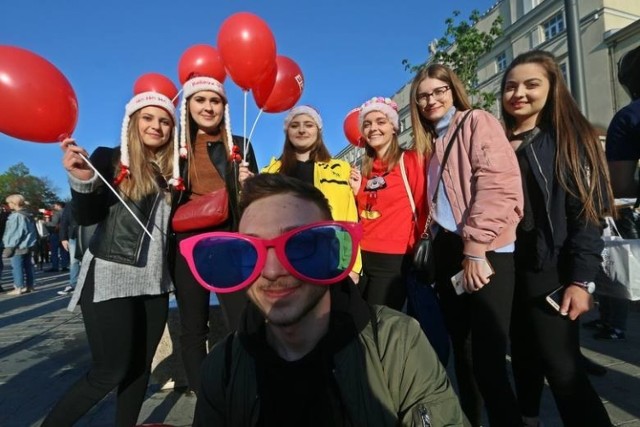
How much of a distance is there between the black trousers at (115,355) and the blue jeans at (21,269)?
353 inches

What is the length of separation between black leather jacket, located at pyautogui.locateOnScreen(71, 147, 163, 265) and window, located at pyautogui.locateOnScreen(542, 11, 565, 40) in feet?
101

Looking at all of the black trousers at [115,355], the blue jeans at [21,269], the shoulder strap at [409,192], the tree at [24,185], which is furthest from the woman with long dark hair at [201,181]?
the tree at [24,185]

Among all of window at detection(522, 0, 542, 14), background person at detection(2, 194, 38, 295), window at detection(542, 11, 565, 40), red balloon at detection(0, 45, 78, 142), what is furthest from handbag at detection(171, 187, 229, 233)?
window at detection(522, 0, 542, 14)

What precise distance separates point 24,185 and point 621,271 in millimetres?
86031

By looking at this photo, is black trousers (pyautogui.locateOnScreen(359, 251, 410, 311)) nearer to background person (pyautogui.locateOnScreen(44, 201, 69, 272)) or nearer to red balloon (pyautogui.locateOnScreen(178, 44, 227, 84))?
red balloon (pyautogui.locateOnScreen(178, 44, 227, 84))

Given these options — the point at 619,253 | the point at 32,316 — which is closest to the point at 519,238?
the point at 619,253

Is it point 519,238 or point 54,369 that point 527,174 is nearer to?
point 519,238

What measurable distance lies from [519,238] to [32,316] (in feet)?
25.0

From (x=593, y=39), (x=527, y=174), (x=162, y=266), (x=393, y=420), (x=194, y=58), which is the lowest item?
(x=393, y=420)

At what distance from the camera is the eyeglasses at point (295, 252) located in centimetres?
129

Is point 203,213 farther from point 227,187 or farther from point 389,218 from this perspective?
point 389,218

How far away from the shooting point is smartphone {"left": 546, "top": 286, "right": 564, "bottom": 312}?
1.94 m

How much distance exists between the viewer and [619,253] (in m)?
2.23

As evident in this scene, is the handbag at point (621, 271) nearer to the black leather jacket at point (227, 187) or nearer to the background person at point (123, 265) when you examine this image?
the black leather jacket at point (227, 187)
